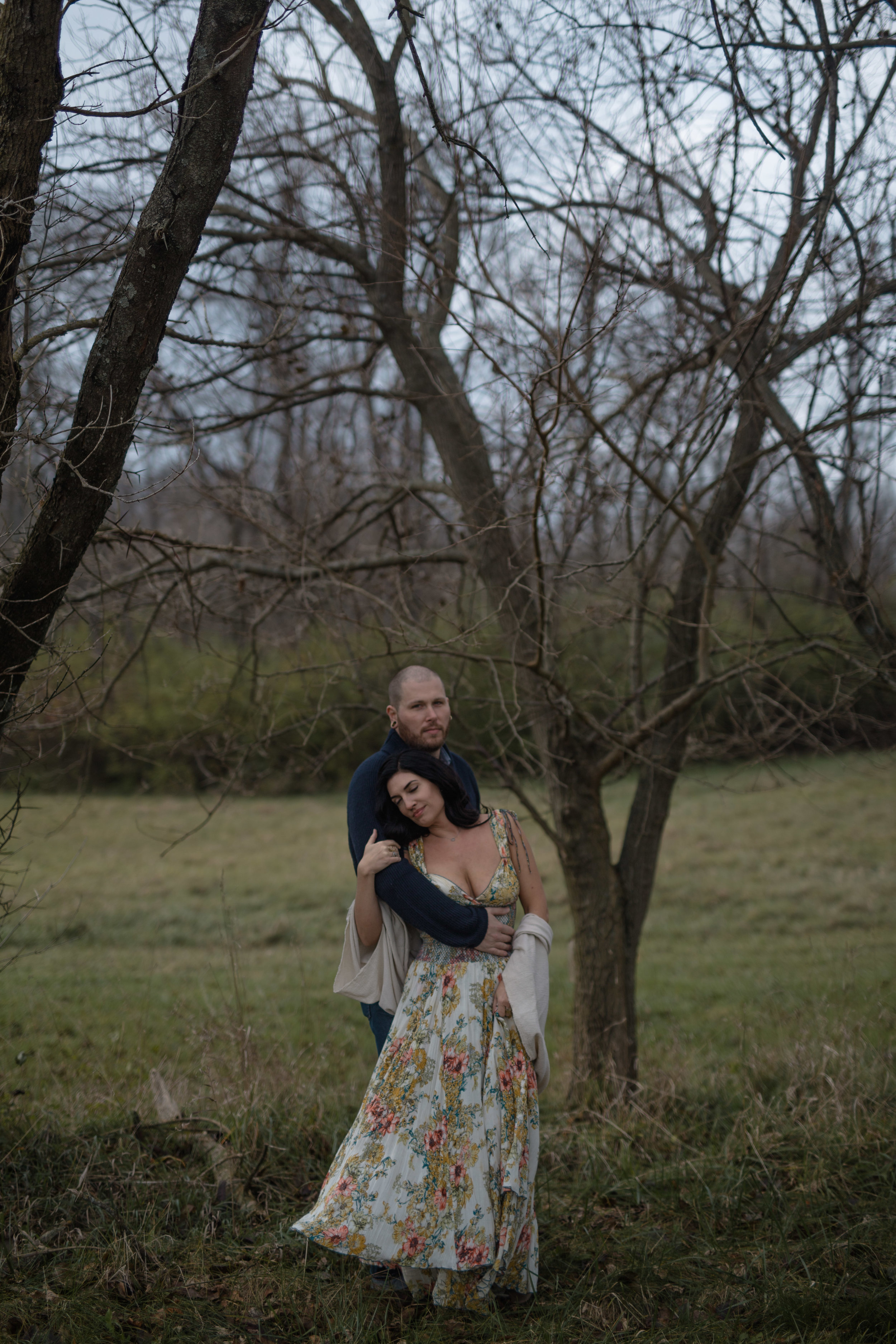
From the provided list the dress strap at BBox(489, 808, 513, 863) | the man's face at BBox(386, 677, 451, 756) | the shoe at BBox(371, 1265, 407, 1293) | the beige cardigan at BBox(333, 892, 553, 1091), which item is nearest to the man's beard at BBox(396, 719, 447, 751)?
the man's face at BBox(386, 677, 451, 756)

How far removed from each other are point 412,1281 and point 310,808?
37.4 feet

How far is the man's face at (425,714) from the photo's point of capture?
118 inches

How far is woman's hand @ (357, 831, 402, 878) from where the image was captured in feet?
9.21

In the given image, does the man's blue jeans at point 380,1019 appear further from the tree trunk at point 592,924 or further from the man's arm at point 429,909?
the tree trunk at point 592,924

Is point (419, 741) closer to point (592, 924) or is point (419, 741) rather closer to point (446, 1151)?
point (446, 1151)

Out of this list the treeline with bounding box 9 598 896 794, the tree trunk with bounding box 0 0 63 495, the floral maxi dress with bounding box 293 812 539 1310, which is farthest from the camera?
the treeline with bounding box 9 598 896 794

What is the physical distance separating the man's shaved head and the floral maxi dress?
45 centimetres

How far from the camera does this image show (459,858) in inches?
117

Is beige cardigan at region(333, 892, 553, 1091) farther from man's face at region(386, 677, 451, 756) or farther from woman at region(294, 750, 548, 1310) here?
man's face at region(386, 677, 451, 756)

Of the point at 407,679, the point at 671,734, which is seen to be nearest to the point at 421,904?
the point at 407,679

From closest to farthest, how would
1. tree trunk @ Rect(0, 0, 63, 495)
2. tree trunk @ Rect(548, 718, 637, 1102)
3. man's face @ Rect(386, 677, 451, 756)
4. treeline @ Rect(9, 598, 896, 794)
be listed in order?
tree trunk @ Rect(0, 0, 63, 495), man's face @ Rect(386, 677, 451, 756), treeline @ Rect(9, 598, 896, 794), tree trunk @ Rect(548, 718, 637, 1102)

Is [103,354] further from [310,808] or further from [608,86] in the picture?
[310,808]

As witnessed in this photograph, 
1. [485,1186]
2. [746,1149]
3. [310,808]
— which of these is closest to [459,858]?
[485,1186]

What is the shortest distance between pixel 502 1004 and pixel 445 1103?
32cm
